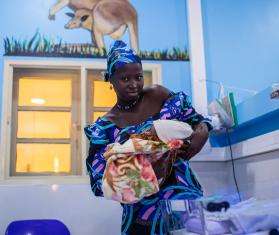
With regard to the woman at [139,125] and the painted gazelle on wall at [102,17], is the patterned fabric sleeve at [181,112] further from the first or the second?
the painted gazelle on wall at [102,17]

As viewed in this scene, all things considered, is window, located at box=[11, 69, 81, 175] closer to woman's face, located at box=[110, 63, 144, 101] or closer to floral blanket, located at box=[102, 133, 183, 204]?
woman's face, located at box=[110, 63, 144, 101]

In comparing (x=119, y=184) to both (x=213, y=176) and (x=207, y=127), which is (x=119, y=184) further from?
(x=213, y=176)

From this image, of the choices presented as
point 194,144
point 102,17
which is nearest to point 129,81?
point 194,144

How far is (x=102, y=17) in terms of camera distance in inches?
94.8

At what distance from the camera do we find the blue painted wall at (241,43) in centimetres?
236

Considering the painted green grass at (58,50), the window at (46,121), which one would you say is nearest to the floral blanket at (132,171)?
the window at (46,121)

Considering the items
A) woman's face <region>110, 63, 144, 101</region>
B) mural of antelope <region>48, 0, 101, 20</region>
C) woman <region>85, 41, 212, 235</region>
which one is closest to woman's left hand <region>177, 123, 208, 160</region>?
woman <region>85, 41, 212, 235</region>

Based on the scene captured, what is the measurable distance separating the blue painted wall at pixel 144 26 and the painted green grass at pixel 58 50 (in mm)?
28

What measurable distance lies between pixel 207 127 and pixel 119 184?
0.32 meters

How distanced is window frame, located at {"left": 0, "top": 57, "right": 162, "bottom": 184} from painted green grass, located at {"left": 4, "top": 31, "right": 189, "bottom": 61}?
1.4 inches

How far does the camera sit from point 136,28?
94.7 inches

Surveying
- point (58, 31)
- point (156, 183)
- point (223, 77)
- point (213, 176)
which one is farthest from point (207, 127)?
point (58, 31)

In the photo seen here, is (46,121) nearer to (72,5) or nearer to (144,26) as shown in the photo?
(72,5)

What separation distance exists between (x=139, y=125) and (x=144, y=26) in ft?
5.05
